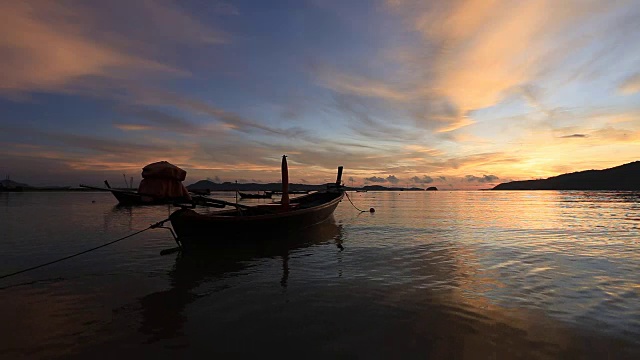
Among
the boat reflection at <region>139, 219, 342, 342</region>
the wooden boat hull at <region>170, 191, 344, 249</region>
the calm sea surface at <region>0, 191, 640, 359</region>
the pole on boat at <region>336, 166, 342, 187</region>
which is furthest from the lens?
the pole on boat at <region>336, 166, 342, 187</region>

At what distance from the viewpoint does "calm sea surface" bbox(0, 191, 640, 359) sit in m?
5.79

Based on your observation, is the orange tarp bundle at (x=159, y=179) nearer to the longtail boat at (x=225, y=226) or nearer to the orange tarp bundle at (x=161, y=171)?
the orange tarp bundle at (x=161, y=171)

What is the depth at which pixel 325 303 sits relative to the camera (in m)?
8.01

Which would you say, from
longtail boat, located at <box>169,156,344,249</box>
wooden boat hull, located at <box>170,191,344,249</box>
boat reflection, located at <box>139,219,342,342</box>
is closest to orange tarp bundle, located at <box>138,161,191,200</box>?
longtail boat, located at <box>169,156,344,249</box>

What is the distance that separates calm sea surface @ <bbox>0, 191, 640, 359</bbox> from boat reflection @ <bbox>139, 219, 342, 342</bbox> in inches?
2.2

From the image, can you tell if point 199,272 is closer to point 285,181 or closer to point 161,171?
point 285,181

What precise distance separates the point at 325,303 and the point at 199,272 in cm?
528

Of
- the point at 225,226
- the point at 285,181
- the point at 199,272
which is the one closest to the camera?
the point at 199,272

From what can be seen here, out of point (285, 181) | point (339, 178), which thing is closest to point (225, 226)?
point (285, 181)

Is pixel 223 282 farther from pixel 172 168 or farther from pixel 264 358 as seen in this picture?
pixel 172 168

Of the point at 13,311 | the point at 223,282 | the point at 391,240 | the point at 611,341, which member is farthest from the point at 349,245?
the point at 13,311

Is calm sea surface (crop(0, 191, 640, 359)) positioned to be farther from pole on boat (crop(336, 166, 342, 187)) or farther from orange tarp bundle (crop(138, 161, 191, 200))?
orange tarp bundle (crop(138, 161, 191, 200))

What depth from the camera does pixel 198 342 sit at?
591 centimetres

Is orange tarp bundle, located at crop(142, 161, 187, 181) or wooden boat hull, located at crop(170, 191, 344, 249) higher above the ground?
orange tarp bundle, located at crop(142, 161, 187, 181)
